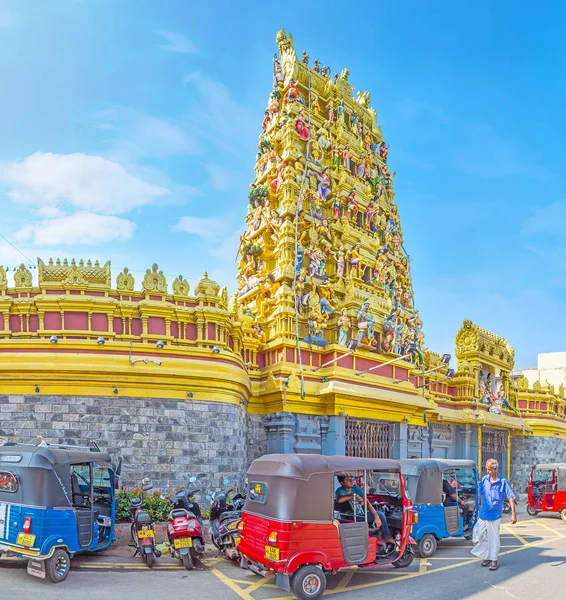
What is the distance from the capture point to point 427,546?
12.3 m

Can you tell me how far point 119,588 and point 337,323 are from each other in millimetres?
12723

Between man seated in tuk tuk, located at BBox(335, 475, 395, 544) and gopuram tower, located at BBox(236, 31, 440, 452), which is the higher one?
gopuram tower, located at BBox(236, 31, 440, 452)

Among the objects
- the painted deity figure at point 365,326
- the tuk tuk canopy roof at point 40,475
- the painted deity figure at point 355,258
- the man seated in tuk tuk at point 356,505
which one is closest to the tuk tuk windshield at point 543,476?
the painted deity figure at point 365,326

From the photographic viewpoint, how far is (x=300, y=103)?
75.7 feet

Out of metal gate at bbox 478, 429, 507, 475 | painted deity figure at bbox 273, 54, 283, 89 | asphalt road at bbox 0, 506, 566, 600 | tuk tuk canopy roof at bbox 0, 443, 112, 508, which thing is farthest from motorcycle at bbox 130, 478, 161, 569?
metal gate at bbox 478, 429, 507, 475

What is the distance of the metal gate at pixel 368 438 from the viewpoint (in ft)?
65.5

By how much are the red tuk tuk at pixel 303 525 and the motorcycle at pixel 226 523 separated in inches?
39.4

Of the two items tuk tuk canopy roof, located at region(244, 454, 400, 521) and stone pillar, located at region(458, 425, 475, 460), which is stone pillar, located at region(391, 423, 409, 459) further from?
tuk tuk canopy roof, located at region(244, 454, 400, 521)

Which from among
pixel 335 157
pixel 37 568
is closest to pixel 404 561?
pixel 37 568

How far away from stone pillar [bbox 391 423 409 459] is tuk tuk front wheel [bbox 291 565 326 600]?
13.1m

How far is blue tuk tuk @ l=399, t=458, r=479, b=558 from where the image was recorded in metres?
12.2

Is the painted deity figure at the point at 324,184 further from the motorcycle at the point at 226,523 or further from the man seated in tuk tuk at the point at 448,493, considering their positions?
the motorcycle at the point at 226,523

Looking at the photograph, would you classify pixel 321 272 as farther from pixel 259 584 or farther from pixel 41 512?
pixel 41 512

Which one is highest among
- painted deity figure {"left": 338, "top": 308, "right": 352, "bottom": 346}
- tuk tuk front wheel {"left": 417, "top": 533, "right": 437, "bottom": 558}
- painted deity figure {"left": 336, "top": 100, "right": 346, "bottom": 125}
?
painted deity figure {"left": 336, "top": 100, "right": 346, "bottom": 125}
